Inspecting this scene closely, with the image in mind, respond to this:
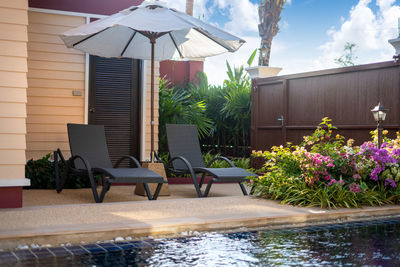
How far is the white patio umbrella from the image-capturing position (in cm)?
629

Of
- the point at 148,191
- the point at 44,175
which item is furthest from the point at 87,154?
the point at 148,191

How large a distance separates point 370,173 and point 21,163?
3.91 metres

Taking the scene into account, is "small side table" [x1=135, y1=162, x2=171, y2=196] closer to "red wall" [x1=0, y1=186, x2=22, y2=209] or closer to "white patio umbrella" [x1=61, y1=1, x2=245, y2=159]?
"white patio umbrella" [x1=61, y1=1, x2=245, y2=159]

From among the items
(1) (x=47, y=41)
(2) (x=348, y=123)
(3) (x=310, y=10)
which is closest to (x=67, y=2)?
(1) (x=47, y=41)

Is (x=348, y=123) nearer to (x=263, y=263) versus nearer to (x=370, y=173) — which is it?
(x=370, y=173)

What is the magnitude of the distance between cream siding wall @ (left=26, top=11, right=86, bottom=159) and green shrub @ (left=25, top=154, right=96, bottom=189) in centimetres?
56

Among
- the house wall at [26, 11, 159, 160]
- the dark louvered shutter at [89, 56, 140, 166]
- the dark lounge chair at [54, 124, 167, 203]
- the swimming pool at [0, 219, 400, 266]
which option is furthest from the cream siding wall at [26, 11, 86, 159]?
the swimming pool at [0, 219, 400, 266]

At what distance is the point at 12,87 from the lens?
5066 mm

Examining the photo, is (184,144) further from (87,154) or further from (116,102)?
(116,102)

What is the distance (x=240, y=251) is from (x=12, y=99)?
2.84 meters

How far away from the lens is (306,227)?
472cm

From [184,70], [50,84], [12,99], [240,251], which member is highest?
[184,70]

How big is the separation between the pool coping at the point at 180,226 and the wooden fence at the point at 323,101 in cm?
292

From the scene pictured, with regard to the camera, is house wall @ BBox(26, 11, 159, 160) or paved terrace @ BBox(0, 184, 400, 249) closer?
paved terrace @ BBox(0, 184, 400, 249)
